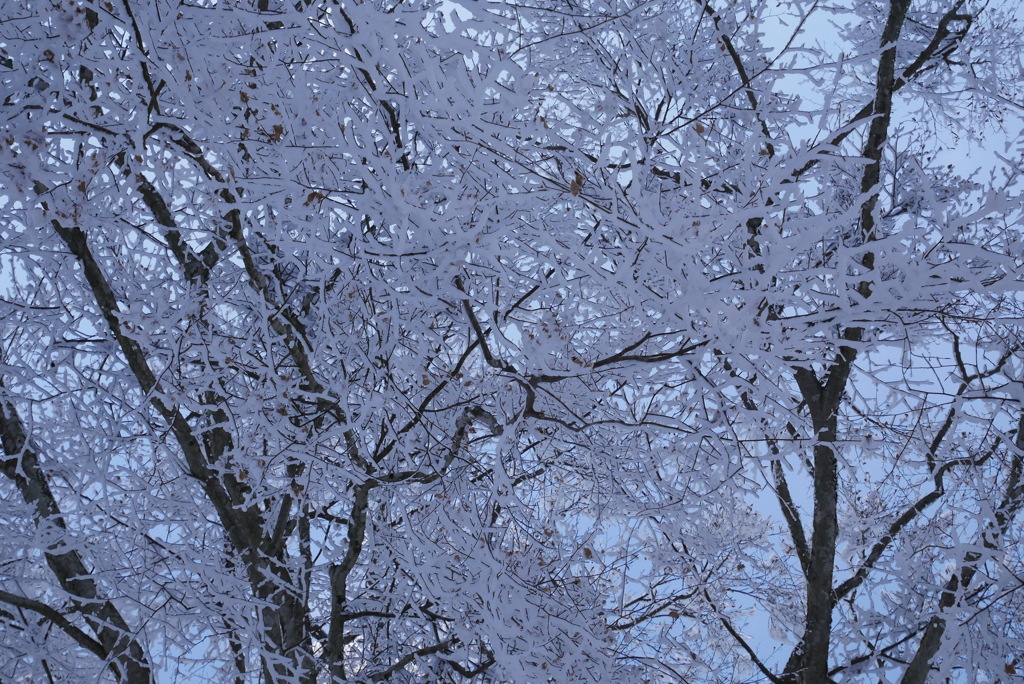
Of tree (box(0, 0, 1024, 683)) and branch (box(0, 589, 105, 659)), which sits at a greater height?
tree (box(0, 0, 1024, 683))

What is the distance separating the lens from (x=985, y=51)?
5676 millimetres

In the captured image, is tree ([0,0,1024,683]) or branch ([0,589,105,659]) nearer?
tree ([0,0,1024,683])

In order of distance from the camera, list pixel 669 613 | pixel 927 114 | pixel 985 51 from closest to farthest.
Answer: pixel 669 613 < pixel 985 51 < pixel 927 114

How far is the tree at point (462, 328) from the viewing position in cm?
260

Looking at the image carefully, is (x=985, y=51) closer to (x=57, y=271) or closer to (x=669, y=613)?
(x=669, y=613)

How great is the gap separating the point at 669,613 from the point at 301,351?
11.1 feet

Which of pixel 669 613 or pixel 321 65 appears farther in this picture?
pixel 669 613

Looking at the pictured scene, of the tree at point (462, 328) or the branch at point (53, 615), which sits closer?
the tree at point (462, 328)

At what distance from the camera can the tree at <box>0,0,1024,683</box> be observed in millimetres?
2598

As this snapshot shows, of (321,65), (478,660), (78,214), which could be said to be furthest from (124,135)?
(478,660)

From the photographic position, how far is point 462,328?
4.05m

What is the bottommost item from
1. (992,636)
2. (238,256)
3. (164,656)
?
(164,656)

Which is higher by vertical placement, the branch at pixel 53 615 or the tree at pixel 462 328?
the tree at pixel 462 328

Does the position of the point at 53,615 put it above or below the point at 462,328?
below
